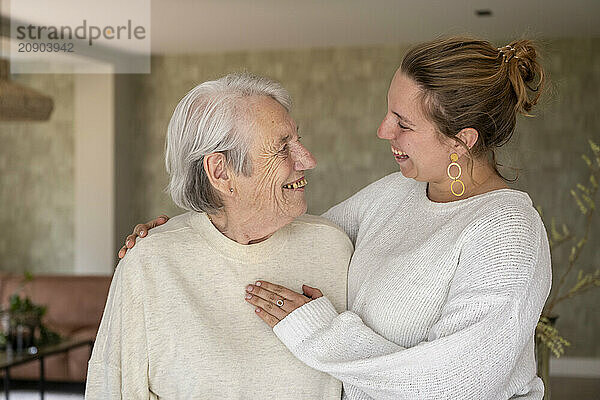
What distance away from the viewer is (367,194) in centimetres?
222

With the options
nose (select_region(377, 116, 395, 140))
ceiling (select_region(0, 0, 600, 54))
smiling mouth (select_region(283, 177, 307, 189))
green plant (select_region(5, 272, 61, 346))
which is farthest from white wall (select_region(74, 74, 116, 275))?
nose (select_region(377, 116, 395, 140))

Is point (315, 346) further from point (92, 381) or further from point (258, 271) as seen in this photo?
point (92, 381)

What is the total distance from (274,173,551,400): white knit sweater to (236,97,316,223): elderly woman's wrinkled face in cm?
26

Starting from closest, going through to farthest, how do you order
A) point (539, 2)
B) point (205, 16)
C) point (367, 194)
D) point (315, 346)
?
point (315, 346) < point (367, 194) < point (539, 2) < point (205, 16)

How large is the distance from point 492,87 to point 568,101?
5.99 meters

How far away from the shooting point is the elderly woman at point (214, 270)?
1.87 meters

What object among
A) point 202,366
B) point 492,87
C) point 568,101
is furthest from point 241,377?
point 568,101

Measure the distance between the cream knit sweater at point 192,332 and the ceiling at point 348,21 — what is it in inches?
164

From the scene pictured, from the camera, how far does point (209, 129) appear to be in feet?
6.18

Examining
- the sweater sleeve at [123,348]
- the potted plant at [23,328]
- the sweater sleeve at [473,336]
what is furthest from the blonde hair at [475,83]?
the potted plant at [23,328]

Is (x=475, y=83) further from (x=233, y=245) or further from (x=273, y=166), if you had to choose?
(x=233, y=245)

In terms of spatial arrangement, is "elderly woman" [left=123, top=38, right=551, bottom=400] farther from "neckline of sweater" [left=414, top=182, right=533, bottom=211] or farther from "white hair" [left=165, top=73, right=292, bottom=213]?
"white hair" [left=165, top=73, right=292, bottom=213]

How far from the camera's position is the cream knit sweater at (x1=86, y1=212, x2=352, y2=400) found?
6.12 feet

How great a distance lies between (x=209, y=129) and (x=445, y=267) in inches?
26.1
